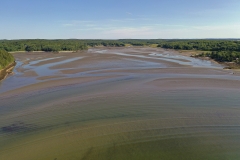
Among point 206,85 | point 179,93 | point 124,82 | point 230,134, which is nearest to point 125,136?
point 230,134

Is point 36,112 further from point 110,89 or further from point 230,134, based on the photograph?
point 230,134

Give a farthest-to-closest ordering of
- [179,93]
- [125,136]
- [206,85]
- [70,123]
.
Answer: [206,85]
[179,93]
[70,123]
[125,136]

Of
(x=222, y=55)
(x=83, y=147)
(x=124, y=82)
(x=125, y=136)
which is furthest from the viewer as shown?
(x=222, y=55)

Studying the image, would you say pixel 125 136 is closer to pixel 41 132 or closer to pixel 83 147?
pixel 83 147

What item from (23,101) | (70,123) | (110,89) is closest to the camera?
(70,123)

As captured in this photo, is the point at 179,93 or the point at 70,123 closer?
the point at 70,123

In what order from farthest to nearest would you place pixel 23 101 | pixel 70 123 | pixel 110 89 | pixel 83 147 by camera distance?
pixel 110 89 → pixel 23 101 → pixel 70 123 → pixel 83 147

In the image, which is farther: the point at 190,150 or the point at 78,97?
the point at 78,97

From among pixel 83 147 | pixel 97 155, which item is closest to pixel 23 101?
pixel 83 147
